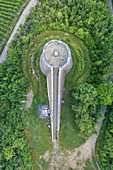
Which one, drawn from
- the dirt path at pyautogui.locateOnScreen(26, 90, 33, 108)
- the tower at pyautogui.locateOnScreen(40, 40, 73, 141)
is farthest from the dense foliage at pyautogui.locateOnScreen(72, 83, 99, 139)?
the dirt path at pyautogui.locateOnScreen(26, 90, 33, 108)

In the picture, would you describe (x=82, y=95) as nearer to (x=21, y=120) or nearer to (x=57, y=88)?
(x=57, y=88)

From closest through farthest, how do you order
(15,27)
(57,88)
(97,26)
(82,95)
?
(82,95), (57,88), (97,26), (15,27)

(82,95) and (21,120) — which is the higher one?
(82,95)

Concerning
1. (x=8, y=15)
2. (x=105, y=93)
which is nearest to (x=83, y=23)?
(x=105, y=93)

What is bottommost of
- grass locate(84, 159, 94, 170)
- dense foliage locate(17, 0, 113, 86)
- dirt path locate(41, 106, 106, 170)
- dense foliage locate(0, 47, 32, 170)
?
grass locate(84, 159, 94, 170)

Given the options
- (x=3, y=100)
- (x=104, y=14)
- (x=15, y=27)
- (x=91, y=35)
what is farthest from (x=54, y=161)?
(x=104, y=14)

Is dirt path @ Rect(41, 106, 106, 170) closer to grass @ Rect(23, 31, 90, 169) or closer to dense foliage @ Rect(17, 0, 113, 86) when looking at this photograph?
grass @ Rect(23, 31, 90, 169)

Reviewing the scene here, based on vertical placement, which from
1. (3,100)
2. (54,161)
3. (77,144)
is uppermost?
(3,100)
